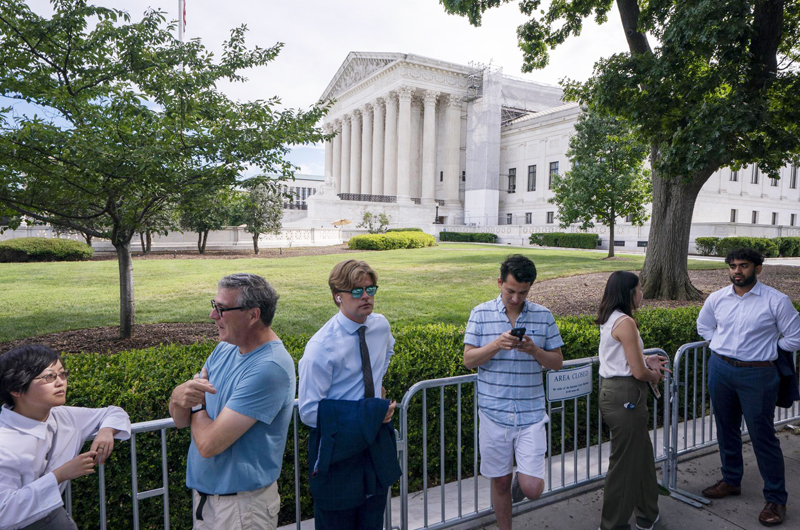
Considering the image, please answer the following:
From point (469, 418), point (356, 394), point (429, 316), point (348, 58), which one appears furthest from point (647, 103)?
point (348, 58)

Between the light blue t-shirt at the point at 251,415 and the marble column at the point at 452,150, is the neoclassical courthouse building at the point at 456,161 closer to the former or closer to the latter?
the marble column at the point at 452,150

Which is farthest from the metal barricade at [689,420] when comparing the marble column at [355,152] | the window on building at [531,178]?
the marble column at [355,152]

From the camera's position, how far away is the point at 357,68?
212ft

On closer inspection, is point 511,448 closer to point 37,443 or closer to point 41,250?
point 37,443

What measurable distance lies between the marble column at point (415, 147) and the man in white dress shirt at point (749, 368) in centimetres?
5485

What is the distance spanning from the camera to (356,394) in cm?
279

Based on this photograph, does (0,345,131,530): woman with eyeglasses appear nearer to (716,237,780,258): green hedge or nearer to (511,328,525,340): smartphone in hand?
(511,328,525,340): smartphone in hand

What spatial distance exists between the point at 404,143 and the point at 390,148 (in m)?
2.98

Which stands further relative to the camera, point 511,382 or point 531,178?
point 531,178

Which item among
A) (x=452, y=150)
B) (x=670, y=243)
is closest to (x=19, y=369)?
(x=670, y=243)

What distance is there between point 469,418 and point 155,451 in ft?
9.40

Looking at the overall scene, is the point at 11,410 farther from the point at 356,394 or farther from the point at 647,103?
the point at 647,103

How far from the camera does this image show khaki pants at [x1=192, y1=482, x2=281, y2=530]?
93.4 inches

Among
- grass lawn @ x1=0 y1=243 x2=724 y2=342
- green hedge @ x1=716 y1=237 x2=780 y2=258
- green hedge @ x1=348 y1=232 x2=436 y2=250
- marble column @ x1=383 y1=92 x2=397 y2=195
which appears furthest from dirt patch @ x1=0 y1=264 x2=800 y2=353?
marble column @ x1=383 y1=92 x2=397 y2=195
